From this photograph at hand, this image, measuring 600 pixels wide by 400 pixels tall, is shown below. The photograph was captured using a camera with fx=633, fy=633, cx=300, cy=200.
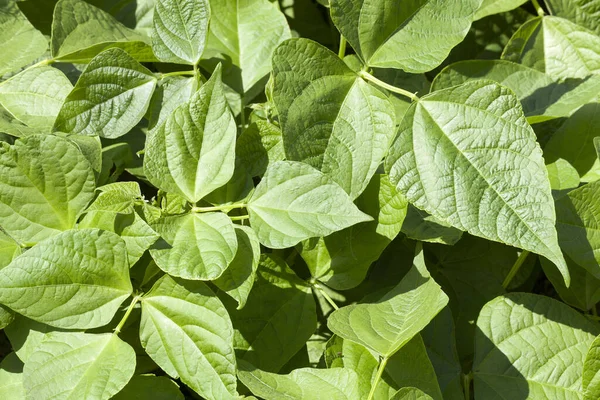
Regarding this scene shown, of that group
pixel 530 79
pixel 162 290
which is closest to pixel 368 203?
pixel 162 290

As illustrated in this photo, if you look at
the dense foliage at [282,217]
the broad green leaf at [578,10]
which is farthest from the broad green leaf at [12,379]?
the broad green leaf at [578,10]

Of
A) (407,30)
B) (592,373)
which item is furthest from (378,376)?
(407,30)

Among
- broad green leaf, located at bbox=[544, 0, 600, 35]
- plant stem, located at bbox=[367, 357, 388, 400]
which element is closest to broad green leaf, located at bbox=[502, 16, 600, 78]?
broad green leaf, located at bbox=[544, 0, 600, 35]

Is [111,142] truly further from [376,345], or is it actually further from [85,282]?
[376,345]

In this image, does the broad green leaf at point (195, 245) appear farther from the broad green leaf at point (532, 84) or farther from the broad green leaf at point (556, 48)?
the broad green leaf at point (556, 48)

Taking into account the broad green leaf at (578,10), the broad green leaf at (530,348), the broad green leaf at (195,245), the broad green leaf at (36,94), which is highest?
the broad green leaf at (578,10)

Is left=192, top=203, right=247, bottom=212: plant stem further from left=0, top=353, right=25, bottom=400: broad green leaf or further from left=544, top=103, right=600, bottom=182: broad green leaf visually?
left=544, top=103, right=600, bottom=182: broad green leaf
